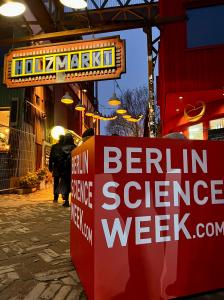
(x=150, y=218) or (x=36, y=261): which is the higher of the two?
(x=150, y=218)

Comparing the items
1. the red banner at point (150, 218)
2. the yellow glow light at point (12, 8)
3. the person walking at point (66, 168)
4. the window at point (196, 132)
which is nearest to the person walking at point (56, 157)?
the person walking at point (66, 168)

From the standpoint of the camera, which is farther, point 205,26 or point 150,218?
point 205,26

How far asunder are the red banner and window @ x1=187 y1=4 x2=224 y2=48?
29.6ft

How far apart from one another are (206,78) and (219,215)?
26.8 ft

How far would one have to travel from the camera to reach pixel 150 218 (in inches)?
91.8

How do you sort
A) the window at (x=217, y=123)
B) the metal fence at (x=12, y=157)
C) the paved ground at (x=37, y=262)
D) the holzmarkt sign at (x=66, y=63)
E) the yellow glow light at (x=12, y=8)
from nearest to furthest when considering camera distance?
the paved ground at (x=37, y=262), the yellow glow light at (x=12, y=8), the holzmarkt sign at (x=66, y=63), the window at (x=217, y=123), the metal fence at (x=12, y=157)

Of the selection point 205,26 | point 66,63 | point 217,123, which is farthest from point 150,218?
point 205,26

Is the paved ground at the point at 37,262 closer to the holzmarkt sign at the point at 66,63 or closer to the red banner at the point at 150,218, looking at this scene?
the red banner at the point at 150,218

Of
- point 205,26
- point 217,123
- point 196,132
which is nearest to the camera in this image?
point 205,26

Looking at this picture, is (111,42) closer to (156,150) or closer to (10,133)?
(156,150)

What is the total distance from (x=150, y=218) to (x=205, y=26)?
1019 centimetres

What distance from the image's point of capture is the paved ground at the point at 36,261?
102 inches

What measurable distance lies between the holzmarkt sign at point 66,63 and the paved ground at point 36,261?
3295 mm

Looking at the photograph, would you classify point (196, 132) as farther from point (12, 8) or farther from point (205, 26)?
point (12, 8)
